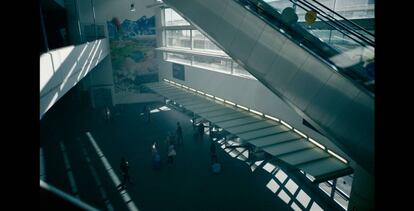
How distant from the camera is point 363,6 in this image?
8688 mm

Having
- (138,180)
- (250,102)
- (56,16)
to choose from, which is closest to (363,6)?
(250,102)

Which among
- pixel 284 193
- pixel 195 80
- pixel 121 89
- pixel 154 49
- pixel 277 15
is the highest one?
pixel 277 15

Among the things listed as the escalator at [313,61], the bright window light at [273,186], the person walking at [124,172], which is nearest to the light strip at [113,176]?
the person walking at [124,172]

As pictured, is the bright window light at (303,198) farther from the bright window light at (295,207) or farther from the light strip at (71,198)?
the light strip at (71,198)

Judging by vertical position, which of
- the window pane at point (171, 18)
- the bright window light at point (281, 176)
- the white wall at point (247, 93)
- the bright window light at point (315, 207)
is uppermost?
the window pane at point (171, 18)

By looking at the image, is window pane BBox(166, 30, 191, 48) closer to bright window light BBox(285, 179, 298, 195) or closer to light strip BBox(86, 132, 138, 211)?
light strip BBox(86, 132, 138, 211)

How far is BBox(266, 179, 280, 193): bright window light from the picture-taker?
1084 centimetres

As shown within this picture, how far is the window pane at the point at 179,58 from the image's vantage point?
2030 centimetres

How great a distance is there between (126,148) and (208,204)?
23.3 feet

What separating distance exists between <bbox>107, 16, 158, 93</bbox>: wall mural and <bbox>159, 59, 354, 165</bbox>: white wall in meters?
4.47

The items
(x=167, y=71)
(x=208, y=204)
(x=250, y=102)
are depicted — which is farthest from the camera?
(x=167, y=71)

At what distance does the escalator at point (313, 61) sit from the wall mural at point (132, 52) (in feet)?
52.7

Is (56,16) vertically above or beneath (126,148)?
above

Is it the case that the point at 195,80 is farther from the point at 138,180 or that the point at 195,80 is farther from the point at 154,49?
the point at 138,180
